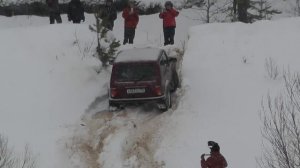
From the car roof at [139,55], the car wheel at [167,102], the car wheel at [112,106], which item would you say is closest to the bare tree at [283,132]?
the car wheel at [167,102]

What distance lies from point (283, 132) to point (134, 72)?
6578mm

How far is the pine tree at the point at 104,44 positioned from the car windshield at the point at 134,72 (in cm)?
282

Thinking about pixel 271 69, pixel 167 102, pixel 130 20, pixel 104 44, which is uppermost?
pixel 130 20

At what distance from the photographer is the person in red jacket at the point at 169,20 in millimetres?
23766

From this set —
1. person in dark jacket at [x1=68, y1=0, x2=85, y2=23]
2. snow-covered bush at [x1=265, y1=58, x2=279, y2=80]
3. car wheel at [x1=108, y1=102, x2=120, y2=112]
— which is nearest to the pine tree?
car wheel at [x1=108, y1=102, x2=120, y2=112]

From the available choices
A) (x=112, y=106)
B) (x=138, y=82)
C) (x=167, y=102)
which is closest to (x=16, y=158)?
(x=112, y=106)

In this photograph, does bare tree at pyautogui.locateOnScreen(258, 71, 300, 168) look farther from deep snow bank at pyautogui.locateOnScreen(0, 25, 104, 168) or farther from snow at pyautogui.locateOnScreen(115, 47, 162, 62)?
deep snow bank at pyautogui.locateOnScreen(0, 25, 104, 168)

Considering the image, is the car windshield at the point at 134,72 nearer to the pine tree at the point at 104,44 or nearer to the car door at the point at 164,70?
the car door at the point at 164,70

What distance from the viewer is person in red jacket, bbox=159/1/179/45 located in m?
23.8

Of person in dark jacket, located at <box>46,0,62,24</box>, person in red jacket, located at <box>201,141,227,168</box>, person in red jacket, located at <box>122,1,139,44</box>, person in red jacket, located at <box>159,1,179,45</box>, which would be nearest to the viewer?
person in red jacket, located at <box>201,141,227,168</box>

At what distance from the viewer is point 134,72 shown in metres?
18.6

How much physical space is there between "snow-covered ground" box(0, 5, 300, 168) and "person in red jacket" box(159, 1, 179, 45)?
0.94 m

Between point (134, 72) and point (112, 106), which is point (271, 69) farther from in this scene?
point (112, 106)

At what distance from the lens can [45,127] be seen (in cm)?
1841
